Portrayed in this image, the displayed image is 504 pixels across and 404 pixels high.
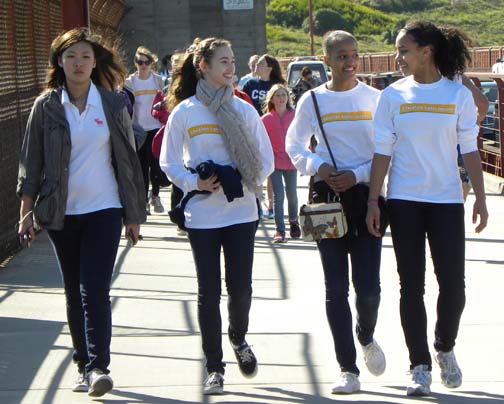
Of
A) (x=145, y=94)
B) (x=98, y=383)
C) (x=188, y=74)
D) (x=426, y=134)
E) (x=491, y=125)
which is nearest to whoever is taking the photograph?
(x=426, y=134)

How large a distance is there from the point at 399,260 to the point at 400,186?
36 cm

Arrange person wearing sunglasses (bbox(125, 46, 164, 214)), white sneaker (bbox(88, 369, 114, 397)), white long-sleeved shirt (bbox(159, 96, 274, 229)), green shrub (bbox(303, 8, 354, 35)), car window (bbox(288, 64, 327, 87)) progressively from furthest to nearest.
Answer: green shrub (bbox(303, 8, 354, 35)) < car window (bbox(288, 64, 327, 87)) < person wearing sunglasses (bbox(125, 46, 164, 214)) < white long-sleeved shirt (bbox(159, 96, 274, 229)) < white sneaker (bbox(88, 369, 114, 397))

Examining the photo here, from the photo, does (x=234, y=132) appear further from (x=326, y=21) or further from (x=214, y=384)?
(x=326, y=21)

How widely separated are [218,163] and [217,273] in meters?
0.55

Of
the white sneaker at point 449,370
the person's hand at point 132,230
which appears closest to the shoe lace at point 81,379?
the person's hand at point 132,230

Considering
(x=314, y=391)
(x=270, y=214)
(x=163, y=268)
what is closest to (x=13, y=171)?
(x=163, y=268)

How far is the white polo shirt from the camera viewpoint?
5.75 metres

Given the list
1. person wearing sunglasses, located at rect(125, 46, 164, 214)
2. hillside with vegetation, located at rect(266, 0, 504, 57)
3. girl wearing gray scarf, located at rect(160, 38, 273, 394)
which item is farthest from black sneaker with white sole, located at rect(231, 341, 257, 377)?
hillside with vegetation, located at rect(266, 0, 504, 57)

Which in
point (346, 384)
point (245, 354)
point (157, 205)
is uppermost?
point (245, 354)

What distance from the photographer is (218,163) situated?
19.1ft

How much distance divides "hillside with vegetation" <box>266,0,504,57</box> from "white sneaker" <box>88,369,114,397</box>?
5742cm

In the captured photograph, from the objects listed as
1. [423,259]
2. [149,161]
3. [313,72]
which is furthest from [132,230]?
[313,72]

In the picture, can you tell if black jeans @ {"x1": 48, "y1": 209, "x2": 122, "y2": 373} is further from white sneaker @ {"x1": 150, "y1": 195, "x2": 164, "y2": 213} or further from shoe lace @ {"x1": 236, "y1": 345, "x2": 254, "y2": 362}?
A: white sneaker @ {"x1": 150, "y1": 195, "x2": 164, "y2": 213}

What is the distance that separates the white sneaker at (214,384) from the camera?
19.2 feet
